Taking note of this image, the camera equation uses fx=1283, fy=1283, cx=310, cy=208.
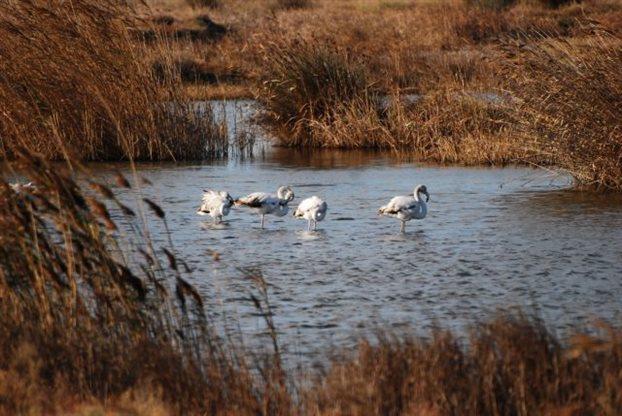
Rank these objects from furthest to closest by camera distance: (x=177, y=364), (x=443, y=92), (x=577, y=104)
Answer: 1. (x=443, y=92)
2. (x=577, y=104)
3. (x=177, y=364)

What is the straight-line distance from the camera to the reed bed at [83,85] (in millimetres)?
15164

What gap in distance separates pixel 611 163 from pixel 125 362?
872cm

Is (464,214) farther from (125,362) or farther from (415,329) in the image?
(125,362)

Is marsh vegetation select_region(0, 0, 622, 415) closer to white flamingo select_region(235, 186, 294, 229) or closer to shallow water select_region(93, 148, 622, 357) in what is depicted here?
shallow water select_region(93, 148, 622, 357)

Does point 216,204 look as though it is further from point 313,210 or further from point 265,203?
point 313,210

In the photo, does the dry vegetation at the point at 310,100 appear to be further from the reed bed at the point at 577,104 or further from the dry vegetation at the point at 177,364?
the dry vegetation at the point at 177,364

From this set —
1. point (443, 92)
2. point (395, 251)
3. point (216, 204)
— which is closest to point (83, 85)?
point (216, 204)

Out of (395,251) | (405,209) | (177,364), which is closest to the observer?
(177,364)

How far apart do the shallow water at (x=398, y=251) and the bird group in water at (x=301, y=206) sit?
16cm

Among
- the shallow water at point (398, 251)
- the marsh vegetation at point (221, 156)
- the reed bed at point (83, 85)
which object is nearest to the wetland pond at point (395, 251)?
the shallow water at point (398, 251)

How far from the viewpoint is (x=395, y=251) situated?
429 inches

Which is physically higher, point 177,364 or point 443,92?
point 443,92

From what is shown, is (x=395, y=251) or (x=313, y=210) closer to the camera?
(x=395, y=251)

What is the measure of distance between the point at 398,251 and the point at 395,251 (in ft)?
0.08
